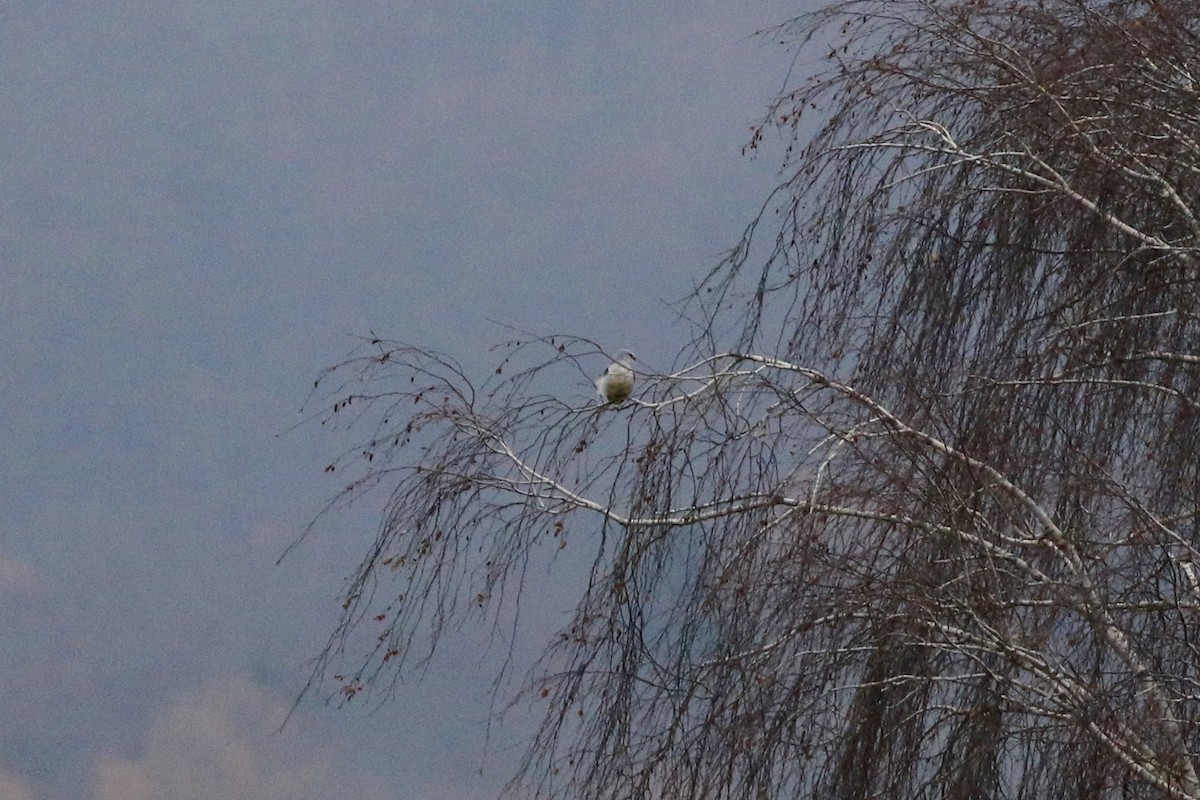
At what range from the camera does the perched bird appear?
128 inches

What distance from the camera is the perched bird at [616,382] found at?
10.7ft

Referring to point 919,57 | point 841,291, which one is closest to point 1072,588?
point 841,291

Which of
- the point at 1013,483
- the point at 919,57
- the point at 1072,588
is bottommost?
the point at 1072,588

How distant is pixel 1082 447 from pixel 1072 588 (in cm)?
44

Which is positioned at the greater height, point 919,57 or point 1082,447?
point 919,57

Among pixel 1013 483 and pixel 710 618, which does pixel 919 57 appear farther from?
pixel 710 618

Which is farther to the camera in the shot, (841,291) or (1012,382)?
(841,291)

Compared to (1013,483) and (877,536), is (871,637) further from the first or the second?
(1013,483)

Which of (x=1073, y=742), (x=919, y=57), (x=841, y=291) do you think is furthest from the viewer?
(x=919, y=57)

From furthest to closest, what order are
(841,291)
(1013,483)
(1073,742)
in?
(841,291) → (1013,483) → (1073,742)

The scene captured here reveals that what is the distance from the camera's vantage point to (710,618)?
296 cm

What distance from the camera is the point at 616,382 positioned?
327cm

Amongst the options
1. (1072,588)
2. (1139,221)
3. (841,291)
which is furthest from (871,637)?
(1139,221)

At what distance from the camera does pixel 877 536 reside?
120 inches
